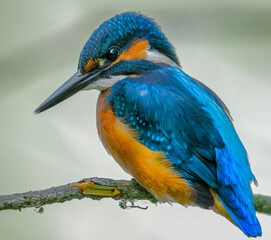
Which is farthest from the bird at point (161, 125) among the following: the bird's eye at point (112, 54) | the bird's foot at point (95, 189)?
the bird's foot at point (95, 189)

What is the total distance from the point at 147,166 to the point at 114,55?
586 mm

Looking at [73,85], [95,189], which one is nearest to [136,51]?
[73,85]

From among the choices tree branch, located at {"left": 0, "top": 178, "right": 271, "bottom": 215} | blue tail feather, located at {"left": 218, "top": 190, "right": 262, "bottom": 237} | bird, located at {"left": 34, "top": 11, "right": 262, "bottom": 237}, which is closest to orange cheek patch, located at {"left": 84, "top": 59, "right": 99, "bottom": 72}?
bird, located at {"left": 34, "top": 11, "right": 262, "bottom": 237}

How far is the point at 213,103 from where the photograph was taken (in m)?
2.24

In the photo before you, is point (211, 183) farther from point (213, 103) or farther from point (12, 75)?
point (12, 75)

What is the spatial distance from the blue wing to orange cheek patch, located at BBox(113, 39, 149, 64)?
0.48 ft

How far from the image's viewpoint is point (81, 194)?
201 cm

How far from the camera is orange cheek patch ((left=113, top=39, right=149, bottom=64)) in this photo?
7.54 feet

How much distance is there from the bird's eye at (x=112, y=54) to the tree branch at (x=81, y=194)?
0.61 metres

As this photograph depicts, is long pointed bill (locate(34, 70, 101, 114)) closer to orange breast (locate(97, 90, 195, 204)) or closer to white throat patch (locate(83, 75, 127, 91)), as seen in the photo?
white throat patch (locate(83, 75, 127, 91))

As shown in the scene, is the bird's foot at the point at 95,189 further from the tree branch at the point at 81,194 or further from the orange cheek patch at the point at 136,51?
the orange cheek patch at the point at 136,51

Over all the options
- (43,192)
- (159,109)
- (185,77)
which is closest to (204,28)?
(185,77)

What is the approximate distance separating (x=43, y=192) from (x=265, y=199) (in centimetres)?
97

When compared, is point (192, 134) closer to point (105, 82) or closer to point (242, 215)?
point (242, 215)
